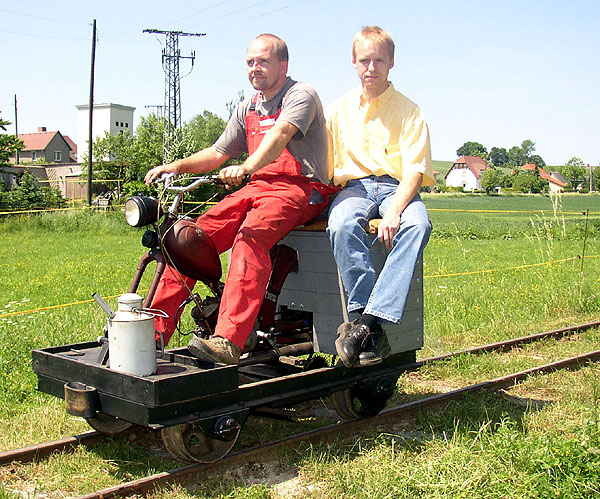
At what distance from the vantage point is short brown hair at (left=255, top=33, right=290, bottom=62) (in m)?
4.61

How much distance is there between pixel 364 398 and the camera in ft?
16.5

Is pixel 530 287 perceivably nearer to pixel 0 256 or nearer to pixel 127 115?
pixel 0 256

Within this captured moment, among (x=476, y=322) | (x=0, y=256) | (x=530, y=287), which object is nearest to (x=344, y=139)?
(x=476, y=322)

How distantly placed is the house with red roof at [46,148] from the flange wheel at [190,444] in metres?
89.4

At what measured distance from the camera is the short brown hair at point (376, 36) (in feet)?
16.0

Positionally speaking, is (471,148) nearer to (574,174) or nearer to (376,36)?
(574,174)

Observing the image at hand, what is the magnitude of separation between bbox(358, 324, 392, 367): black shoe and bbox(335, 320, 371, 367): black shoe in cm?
3

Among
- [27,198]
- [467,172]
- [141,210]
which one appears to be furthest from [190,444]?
[467,172]

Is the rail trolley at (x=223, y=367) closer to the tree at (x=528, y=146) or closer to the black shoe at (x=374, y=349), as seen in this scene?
the black shoe at (x=374, y=349)

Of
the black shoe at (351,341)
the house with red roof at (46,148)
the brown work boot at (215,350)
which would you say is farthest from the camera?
the house with red roof at (46,148)

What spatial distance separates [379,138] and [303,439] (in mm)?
2078

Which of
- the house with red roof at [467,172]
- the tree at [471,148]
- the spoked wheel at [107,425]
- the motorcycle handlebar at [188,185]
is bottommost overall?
the spoked wheel at [107,425]

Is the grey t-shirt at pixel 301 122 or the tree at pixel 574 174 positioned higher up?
the tree at pixel 574 174

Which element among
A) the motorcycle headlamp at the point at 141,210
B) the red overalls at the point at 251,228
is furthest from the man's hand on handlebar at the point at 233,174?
the motorcycle headlamp at the point at 141,210
